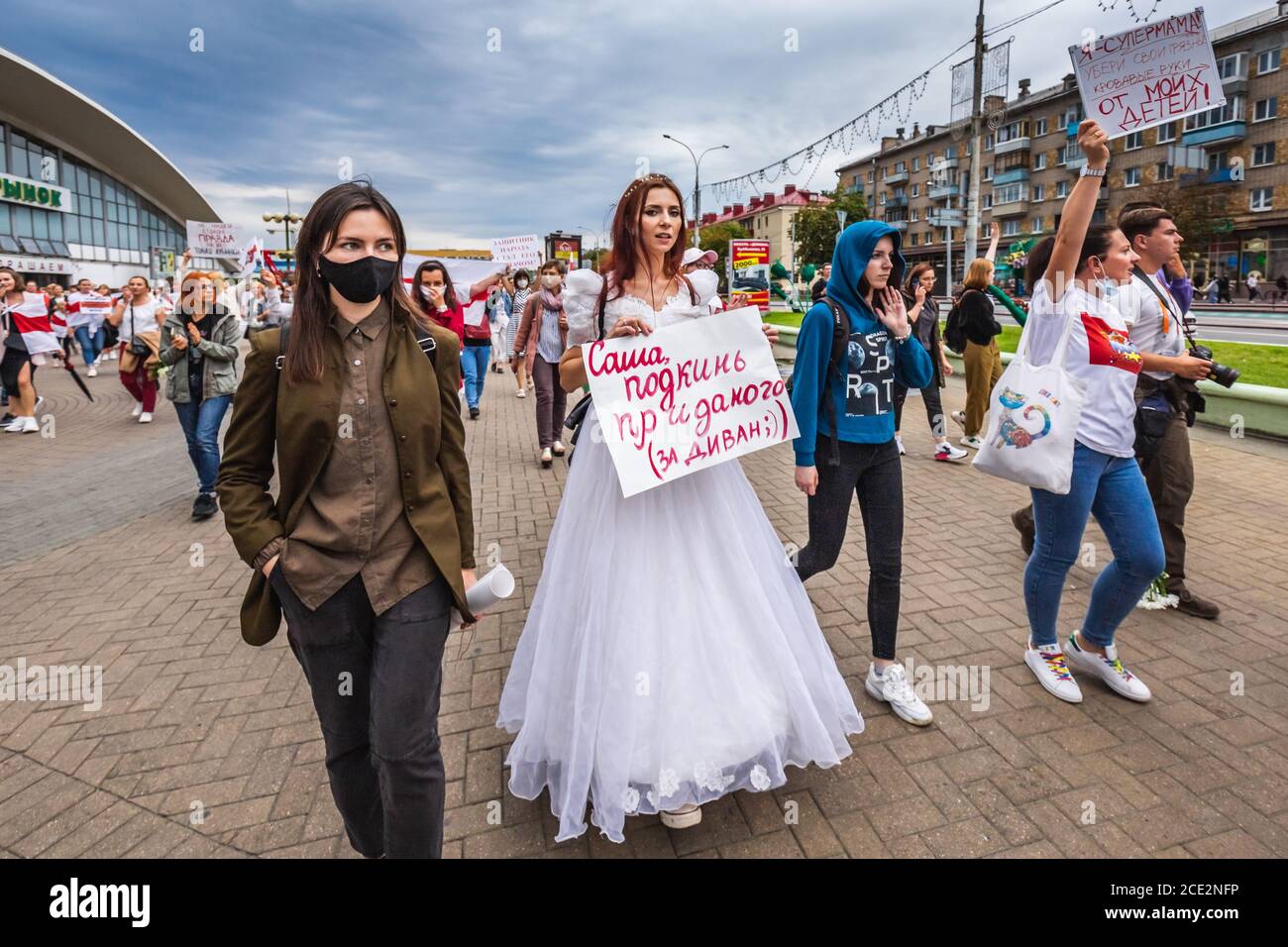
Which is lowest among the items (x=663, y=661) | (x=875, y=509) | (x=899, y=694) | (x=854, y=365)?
(x=899, y=694)

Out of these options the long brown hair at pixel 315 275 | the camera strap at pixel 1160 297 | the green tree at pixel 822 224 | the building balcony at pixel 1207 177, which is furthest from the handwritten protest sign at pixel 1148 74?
the green tree at pixel 822 224

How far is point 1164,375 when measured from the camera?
12.9 ft

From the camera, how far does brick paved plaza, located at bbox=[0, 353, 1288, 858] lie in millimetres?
2592

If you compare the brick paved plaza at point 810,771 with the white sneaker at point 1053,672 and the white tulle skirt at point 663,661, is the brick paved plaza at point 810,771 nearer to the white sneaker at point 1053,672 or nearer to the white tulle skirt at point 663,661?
the white sneaker at point 1053,672

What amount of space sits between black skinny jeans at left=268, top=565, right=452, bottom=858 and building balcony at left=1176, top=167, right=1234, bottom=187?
47666 millimetres

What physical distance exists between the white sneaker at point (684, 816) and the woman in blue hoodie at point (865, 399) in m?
1.18

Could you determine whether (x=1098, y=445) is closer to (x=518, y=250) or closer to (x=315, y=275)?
(x=315, y=275)

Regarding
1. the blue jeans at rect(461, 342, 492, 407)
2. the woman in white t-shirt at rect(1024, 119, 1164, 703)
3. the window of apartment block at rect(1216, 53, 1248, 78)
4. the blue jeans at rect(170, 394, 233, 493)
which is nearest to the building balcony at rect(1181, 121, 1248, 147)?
the window of apartment block at rect(1216, 53, 1248, 78)

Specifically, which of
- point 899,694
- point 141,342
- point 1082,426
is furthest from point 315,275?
point 141,342

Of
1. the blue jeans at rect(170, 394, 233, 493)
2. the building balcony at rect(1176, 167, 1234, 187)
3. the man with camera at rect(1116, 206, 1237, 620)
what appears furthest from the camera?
the building balcony at rect(1176, 167, 1234, 187)

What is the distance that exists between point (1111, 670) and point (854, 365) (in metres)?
1.84

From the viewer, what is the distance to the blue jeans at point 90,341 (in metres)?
17.5

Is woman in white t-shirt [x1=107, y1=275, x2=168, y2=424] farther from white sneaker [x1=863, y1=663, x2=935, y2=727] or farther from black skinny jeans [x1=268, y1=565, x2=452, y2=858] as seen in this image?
white sneaker [x1=863, y1=663, x2=935, y2=727]

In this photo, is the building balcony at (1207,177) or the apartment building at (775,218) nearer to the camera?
the building balcony at (1207,177)
